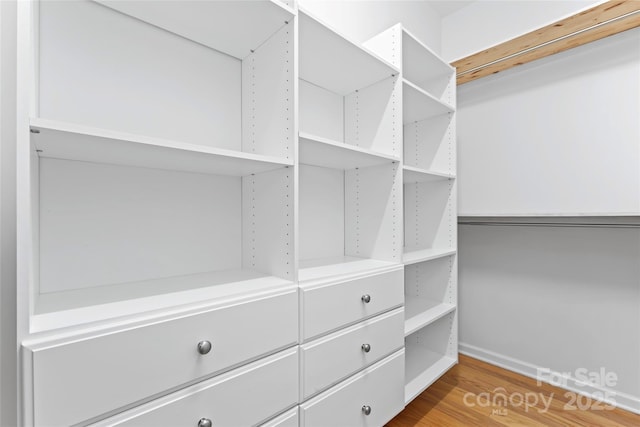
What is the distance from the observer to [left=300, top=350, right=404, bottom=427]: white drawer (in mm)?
991

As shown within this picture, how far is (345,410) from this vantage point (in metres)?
1.08

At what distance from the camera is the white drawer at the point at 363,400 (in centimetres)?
99

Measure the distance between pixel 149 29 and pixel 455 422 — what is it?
209cm

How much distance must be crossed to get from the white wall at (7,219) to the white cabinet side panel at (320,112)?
0.97m

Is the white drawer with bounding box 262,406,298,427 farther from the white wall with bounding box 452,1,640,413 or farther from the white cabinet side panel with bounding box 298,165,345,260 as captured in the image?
the white wall with bounding box 452,1,640,413

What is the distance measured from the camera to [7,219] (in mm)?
735

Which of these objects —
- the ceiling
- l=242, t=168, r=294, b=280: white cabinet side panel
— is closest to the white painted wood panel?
l=242, t=168, r=294, b=280: white cabinet side panel

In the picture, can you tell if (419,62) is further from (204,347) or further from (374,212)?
(204,347)

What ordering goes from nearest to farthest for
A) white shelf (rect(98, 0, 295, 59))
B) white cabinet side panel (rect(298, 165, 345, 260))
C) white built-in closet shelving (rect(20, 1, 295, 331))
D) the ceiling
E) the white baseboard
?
white built-in closet shelving (rect(20, 1, 295, 331)) < white shelf (rect(98, 0, 295, 59)) < white cabinet side panel (rect(298, 165, 345, 260)) < the white baseboard < the ceiling

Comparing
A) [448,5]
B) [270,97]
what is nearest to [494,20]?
[448,5]

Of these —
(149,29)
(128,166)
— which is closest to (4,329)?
(128,166)

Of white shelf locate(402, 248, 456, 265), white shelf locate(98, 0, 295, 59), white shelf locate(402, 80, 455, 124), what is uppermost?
white shelf locate(98, 0, 295, 59)

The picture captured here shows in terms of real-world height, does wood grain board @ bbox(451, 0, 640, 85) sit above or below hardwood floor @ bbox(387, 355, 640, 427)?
above

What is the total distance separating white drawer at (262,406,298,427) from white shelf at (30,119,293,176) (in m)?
0.76
